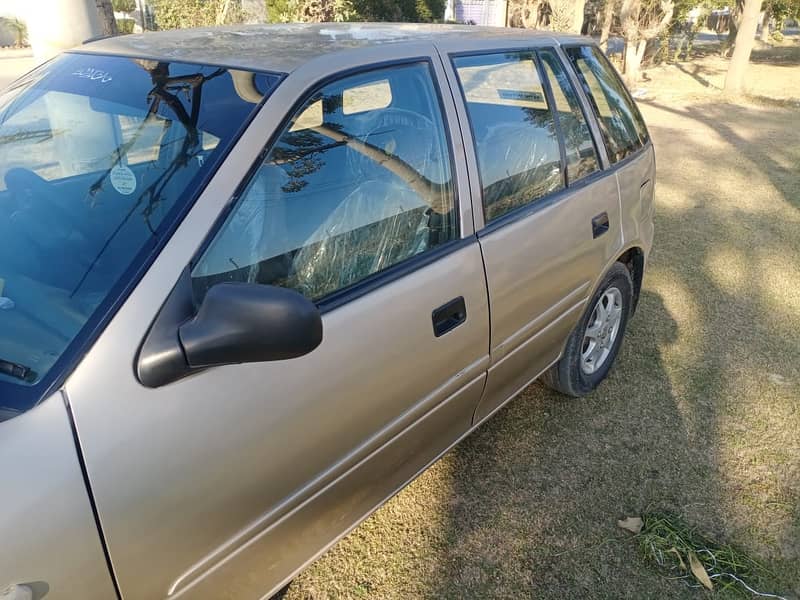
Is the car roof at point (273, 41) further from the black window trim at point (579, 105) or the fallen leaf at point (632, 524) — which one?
the fallen leaf at point (632, 524)

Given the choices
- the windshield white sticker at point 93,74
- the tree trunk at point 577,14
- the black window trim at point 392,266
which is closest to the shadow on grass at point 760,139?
the tree trunk at point 577,14

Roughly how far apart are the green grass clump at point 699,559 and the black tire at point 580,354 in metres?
0.81

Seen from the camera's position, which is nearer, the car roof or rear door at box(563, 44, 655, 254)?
the car roof

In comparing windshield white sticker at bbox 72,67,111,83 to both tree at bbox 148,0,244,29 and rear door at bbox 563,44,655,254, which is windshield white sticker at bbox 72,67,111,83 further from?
tree at bbox 148,0,244,29

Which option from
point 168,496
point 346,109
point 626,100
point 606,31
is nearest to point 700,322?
point 626,100

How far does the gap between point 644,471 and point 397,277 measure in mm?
1630

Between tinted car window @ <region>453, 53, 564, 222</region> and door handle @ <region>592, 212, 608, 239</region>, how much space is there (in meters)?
0.26

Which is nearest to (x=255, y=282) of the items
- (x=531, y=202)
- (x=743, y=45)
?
(x=531, y=202)

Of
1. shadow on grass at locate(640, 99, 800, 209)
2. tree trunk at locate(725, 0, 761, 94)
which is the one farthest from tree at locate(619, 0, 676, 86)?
tree trunk at locate(725, 0, 761, 94)

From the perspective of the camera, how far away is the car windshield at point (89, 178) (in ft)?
4.41

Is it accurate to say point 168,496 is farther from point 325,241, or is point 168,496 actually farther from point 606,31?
point 606,31

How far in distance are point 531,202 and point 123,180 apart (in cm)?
147

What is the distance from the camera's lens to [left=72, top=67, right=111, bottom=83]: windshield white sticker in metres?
1.92

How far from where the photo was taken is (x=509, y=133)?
94.5 inches
